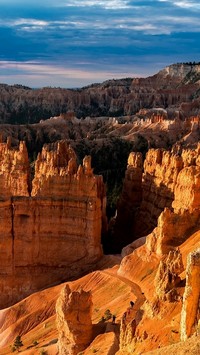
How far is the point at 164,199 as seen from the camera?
41.8 meters

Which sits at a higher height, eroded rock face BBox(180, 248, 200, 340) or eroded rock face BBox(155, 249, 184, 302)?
Answer: eroded rock face BBox(180, 248, 200, 340)

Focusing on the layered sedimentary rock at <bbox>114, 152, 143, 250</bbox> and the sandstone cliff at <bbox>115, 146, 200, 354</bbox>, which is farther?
the layered sedimentary rock at <bbox>114, 152, 143, 250</bbox>

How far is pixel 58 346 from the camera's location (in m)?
26.3

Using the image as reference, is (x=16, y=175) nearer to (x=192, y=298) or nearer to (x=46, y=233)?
(x=46, y=233)

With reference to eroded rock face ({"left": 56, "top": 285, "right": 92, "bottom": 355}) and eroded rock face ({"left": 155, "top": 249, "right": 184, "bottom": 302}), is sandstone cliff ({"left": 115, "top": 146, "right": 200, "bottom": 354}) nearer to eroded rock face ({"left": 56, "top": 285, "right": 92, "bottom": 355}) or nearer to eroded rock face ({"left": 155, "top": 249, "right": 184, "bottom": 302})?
eroded rock face ({"left": 155, "top": 249, "right": 184, "bottom": 302})

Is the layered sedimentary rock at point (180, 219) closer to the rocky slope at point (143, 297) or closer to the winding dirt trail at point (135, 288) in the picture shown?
the rocky slope at point (143, 297)

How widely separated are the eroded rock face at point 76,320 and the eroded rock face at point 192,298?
8939 mm

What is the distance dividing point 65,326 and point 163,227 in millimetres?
9593

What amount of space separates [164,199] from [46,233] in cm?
935

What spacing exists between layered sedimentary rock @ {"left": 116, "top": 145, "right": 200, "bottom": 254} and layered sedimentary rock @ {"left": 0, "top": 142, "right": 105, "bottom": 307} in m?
5.73

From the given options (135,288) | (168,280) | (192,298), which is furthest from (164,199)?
(192,298)

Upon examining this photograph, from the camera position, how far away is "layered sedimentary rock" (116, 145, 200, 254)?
3281cm

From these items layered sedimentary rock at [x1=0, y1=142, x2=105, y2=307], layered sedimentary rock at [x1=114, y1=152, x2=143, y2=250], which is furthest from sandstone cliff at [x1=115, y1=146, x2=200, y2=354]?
layered sedimentary rock at [x1=0, y1=142, x2=105, y2=307]

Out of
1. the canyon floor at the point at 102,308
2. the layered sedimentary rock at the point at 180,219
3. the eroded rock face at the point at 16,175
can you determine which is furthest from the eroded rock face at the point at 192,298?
the eroded rock face at the point at 16,175
